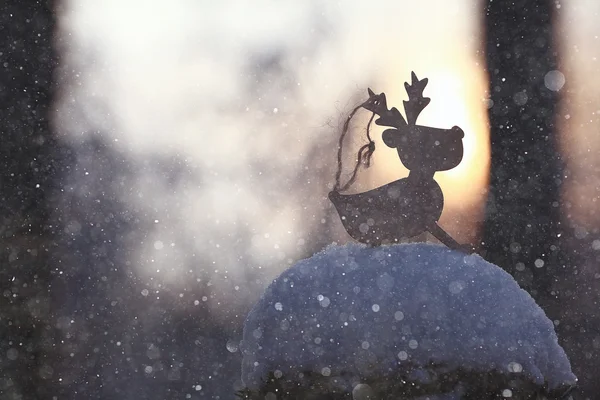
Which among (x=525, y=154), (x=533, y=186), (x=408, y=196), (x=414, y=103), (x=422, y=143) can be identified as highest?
(x=525, y=154)

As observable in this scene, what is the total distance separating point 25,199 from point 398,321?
4.03m

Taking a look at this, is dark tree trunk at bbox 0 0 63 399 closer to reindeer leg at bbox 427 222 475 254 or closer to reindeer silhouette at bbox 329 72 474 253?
reindeer silhouette at bbox 329 72 474 253

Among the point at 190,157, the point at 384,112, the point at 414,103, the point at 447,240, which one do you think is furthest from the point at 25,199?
the point at 447,240

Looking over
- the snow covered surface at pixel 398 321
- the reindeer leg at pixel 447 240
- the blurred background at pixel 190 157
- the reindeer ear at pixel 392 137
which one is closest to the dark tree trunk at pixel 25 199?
the blurred background at pixel 190 157

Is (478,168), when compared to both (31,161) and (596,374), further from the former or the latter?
(31,161)

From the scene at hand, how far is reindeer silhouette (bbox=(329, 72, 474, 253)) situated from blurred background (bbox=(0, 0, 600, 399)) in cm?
220

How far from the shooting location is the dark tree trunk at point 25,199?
5.00 meters

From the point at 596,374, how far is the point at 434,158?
3005 mm

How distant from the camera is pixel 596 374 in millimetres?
4480

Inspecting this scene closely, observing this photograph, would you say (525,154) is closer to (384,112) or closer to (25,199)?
(384,112)

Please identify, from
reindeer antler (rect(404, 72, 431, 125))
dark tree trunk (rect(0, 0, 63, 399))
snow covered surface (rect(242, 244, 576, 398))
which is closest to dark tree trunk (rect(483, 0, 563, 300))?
reindeer antler (rect(404, 72, 431, 125))

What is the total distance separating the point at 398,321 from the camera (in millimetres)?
2033

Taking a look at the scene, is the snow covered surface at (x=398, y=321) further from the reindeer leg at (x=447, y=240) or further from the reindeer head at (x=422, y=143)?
the reindeer head at (x=422, y=143)

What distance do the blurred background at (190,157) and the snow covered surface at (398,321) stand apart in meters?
2.53
